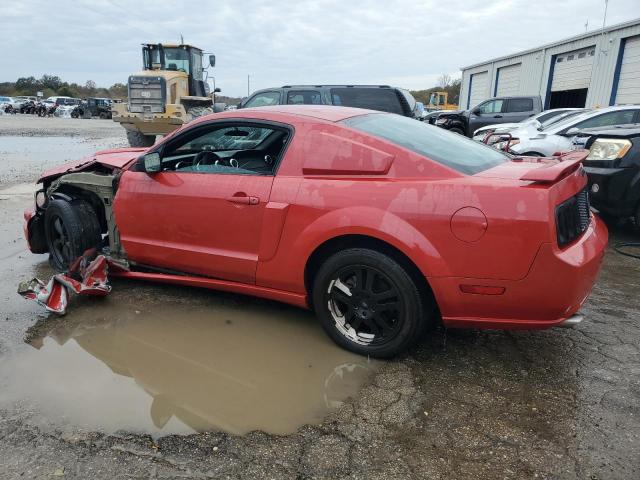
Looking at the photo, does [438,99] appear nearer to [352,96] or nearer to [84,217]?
[352,96]

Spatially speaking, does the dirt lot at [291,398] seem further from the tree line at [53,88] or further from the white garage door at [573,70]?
the tree line at [53,88]

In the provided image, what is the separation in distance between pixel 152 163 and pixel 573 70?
22625 mm

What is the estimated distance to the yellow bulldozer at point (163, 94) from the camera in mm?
13969

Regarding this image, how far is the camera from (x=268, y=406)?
8.67 feet

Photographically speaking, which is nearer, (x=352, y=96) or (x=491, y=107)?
(x=352, y=96)

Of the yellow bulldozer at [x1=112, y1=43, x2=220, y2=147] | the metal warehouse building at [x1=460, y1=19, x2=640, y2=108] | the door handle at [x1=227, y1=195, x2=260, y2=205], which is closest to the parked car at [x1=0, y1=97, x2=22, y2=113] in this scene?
the yellow bulldozer at [x1=112, y1=43, x2=220, y2=147]

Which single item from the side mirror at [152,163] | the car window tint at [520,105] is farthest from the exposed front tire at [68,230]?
the car window tint at [520,105]

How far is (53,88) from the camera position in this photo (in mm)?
73188

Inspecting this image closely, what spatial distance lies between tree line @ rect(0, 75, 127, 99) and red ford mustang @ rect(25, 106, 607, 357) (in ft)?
246

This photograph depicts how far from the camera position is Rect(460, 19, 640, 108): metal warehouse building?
17.9m

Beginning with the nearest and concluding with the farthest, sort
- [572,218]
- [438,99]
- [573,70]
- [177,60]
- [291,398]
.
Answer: [291,398] < [572,218] < [177,60] < [573,70] < [438,99]

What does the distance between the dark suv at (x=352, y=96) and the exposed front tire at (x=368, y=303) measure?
7592mm

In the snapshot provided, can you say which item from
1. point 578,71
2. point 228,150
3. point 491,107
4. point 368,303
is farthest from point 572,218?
point 578,71

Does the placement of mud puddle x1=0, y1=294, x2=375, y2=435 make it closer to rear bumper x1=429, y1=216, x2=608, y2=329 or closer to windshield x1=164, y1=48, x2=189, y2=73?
rear bumper x1=429, y1=216, x2=608, y2=329
